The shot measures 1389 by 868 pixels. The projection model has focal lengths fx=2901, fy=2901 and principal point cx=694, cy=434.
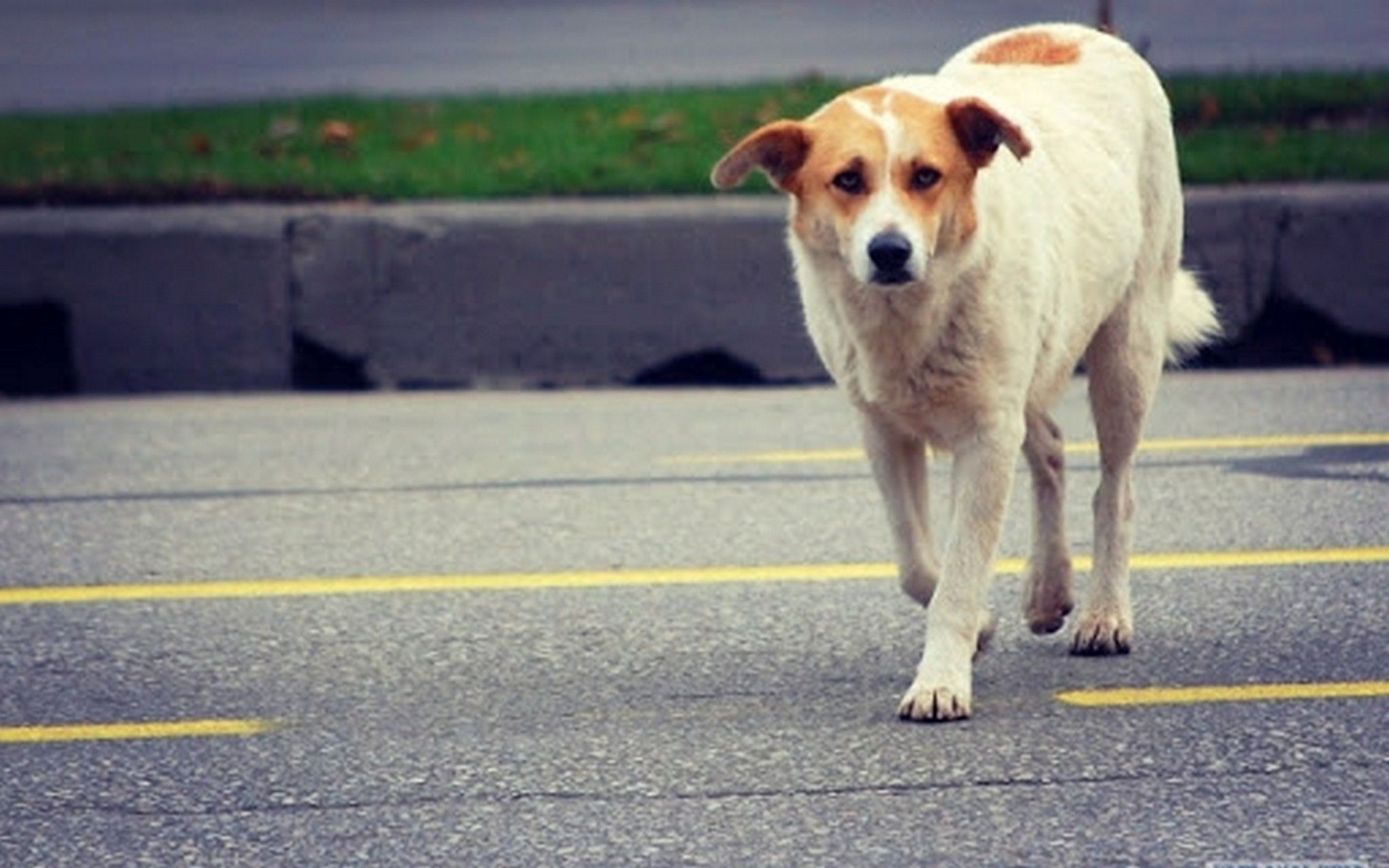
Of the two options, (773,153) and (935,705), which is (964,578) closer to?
(935,705)

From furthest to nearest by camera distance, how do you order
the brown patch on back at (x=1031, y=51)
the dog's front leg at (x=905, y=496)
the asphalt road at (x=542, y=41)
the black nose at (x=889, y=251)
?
the asphalt road at (x=542, y=41)
the brown patch on back at (x=1031, y=51)
the dog's front leg at (x=905, y=496)
the black nose at (x=889, y=251)

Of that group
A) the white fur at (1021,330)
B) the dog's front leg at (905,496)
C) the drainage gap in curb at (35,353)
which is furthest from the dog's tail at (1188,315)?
the drainage gap in curb at (35,353)

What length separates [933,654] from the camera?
574 cm

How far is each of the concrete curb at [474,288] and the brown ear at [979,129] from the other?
15.3 feet

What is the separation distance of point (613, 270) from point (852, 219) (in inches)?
192

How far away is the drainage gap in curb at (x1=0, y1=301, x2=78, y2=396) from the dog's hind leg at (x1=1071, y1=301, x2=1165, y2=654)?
502 cm

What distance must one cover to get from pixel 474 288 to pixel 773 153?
478 centimetres

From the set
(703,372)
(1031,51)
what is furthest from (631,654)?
(703,372)

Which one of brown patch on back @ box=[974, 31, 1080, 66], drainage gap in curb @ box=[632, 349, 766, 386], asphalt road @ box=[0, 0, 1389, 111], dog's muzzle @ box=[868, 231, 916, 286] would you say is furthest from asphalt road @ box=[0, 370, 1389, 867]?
asphalt road @ box=[0, 0, 1389, 111]

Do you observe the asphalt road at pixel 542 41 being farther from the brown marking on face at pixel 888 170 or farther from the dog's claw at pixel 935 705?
the dog's claw at pixel 935 705

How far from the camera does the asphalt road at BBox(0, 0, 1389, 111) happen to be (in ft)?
53.5

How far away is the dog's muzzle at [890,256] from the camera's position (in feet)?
18.0

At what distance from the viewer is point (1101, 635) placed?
6.30 meters

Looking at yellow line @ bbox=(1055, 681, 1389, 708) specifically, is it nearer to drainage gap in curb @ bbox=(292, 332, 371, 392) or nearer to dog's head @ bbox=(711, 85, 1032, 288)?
dog's head @ bbox=(711, 85, 1032, 288)
